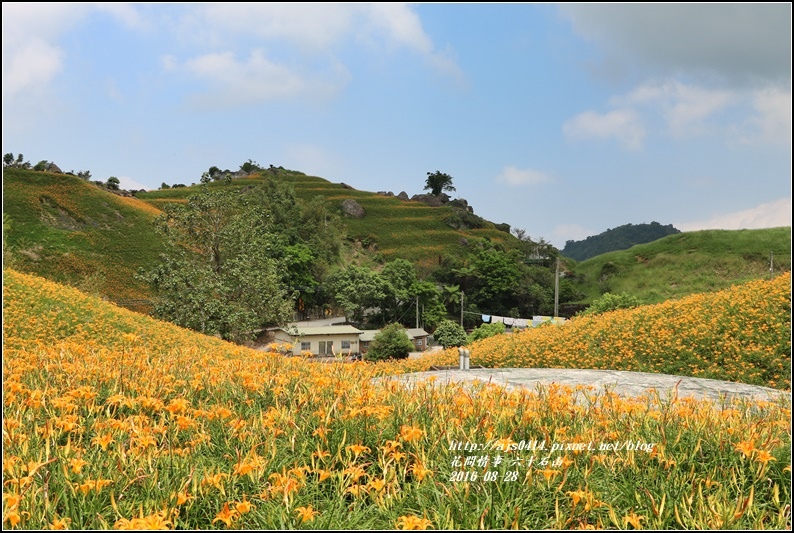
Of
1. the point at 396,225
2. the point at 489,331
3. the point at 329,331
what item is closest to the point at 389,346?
the point at 489,331

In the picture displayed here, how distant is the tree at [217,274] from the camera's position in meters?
20.2

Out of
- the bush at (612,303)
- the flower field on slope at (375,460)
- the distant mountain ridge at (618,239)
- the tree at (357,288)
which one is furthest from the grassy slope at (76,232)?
the distant mountain ridge at (618,239)

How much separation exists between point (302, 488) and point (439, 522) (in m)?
0.71

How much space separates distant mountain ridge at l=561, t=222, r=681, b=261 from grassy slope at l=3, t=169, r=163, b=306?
99.0 m

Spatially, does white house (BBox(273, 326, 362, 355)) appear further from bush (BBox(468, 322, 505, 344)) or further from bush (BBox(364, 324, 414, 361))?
bush (BBox(468, 322, 505, 344))

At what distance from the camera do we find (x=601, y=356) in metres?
11.7

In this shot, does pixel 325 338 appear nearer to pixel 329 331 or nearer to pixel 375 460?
pixel 329 331

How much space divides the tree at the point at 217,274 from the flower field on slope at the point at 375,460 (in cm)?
1637

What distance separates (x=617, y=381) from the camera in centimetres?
730

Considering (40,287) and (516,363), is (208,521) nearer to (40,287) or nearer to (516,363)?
(516,363)

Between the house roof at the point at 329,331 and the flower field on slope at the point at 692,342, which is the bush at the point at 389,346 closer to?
the house roof at the point at 329,331

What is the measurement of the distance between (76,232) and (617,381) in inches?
1506

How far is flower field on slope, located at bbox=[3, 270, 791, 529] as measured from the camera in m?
2.38

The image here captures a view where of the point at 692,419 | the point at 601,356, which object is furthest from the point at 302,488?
the point at 601,356
